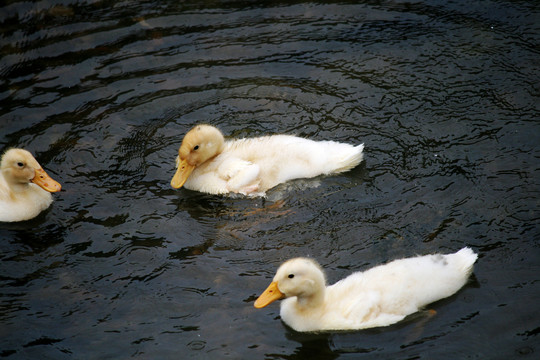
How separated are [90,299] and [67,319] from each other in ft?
0.95

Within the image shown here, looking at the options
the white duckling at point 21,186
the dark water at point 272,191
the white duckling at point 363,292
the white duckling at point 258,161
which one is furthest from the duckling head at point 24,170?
the white duckling at point 363,292

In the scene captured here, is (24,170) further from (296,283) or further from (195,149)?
(296,283)

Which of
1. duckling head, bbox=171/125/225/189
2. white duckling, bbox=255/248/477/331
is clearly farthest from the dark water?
duckling head, bbox=171/125/225/189

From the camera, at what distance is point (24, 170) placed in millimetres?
7195

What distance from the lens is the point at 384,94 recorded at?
27.9 ft

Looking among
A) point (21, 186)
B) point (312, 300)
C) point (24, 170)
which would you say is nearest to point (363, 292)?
point (312, 300)

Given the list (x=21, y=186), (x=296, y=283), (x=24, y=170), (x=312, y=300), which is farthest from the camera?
(x=21, y=186)

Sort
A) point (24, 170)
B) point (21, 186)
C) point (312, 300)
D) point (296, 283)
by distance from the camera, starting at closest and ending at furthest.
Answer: point (296, 283) → point (312, 300) → point (24, 170) → point (21, 186)

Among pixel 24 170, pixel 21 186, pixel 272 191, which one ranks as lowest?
pixel 272 191

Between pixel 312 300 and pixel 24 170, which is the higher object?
pixel 24 170

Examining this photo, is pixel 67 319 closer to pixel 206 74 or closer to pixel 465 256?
pixel 465 256

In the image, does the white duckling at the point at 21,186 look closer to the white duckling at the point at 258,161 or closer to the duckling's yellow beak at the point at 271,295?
the white duckling at the point at 258,161

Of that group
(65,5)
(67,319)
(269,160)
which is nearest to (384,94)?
(269,160)

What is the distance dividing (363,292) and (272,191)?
2026mm
